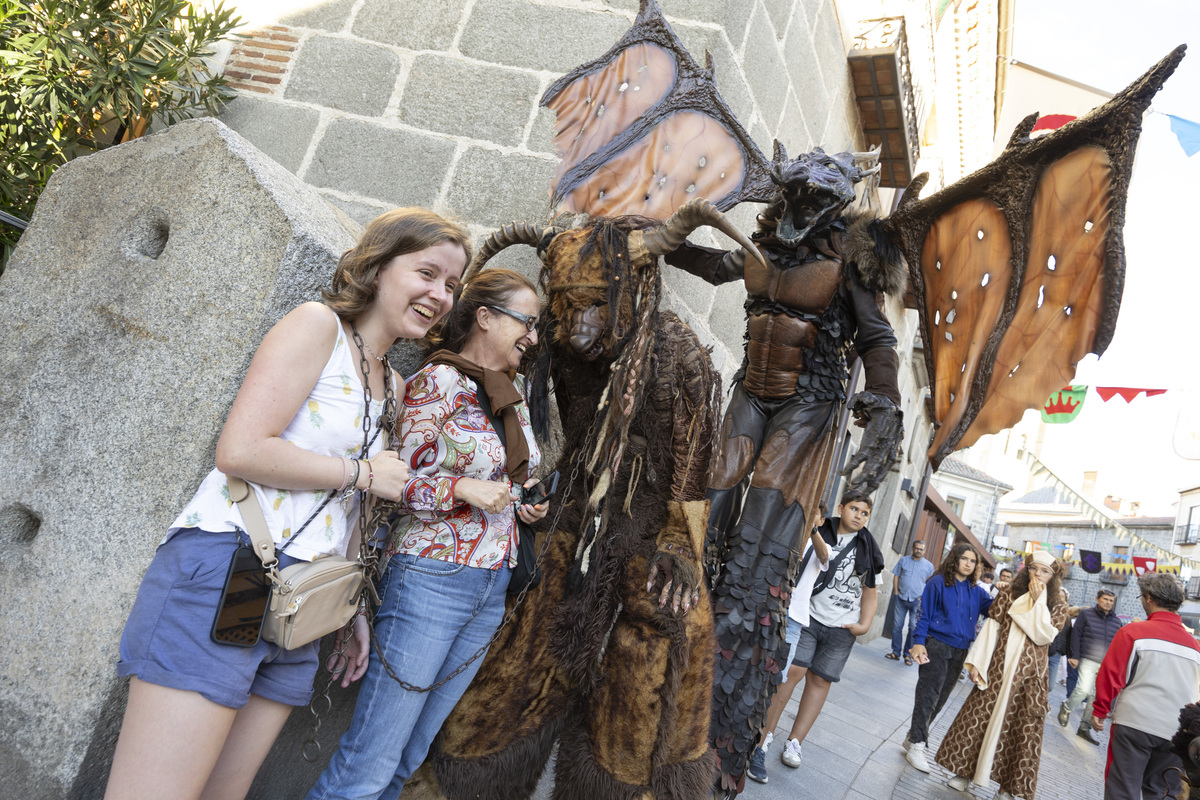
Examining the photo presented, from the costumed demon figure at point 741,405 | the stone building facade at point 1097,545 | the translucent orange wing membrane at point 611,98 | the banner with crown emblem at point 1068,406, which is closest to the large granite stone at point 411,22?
the translucent orange wing membrane at point 611,98

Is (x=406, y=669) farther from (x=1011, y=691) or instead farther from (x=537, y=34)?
(x=1011, y=691)

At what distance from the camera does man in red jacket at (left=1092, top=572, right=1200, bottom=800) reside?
182 inches

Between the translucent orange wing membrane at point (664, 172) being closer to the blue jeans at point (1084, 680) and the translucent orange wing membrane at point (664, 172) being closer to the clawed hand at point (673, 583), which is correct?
Result: the clawed hand at point (673, 583)

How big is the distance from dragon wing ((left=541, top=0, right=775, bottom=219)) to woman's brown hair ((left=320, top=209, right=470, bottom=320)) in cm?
123

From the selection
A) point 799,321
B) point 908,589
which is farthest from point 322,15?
point 908,589

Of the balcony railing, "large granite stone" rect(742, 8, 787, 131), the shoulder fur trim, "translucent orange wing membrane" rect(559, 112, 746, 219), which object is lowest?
the shoulder fur trim

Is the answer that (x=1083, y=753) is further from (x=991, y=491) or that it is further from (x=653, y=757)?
(x=991, y=491)

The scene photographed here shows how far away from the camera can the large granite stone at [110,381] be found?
6.33 feet

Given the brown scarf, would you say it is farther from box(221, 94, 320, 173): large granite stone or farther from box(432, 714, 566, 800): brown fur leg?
box(221, 94, 320, 173): large granite stone

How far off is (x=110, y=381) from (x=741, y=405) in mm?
2130

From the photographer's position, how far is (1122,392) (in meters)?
13.3

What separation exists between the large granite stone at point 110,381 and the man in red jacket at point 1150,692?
17.2ft

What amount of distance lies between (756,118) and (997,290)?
7.99ft

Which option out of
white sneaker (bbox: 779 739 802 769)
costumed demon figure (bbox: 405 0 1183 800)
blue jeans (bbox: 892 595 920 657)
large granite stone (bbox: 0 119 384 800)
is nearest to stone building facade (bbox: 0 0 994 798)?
large granite stone (bbox: 0 119 384 800)
